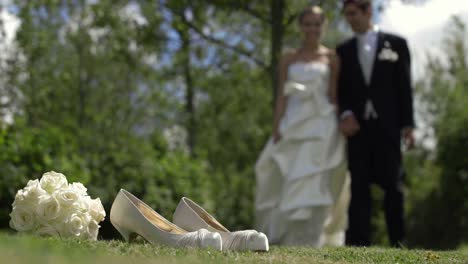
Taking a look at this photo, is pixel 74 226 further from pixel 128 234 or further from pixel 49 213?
pixel 128 234

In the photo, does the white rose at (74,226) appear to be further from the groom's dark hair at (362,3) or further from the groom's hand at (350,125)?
the groom's dark hair at (362,3)

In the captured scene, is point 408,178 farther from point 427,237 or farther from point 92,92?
point 92,92

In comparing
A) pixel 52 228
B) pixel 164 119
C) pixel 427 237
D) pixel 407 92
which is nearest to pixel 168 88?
pixel 164 119

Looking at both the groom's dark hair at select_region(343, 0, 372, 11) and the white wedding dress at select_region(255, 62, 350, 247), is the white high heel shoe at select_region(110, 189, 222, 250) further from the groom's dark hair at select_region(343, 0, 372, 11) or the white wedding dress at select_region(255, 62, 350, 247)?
the white wedding dress at select_region(255, 62, 350, 247)

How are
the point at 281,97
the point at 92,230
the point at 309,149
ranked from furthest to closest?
the point at 281,97 < the point at 309,149 < the point at 92,230

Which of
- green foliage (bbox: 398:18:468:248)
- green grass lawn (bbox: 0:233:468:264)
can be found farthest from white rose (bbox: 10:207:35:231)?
green foliage (bbox: 398:18:468:248)

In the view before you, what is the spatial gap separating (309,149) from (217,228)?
461 cm

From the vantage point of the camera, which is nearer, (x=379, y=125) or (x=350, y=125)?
(x=379, y=125)

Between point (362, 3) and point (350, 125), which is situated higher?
point (362, 3)

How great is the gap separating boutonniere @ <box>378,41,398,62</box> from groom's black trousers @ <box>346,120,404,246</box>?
2.24ft

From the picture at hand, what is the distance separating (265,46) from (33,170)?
1634 cm

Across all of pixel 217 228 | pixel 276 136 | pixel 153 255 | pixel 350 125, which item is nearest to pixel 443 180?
pixel 276 136

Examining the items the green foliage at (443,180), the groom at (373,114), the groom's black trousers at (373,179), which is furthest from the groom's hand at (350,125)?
the green foliage at (443,180)

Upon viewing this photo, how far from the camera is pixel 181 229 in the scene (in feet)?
16.3
